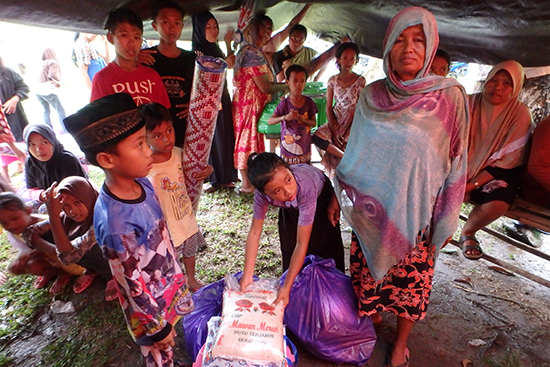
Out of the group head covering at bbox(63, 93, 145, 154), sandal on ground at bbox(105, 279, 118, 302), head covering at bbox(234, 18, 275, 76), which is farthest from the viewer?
head covering at bbox(234, 18, 275, 76)

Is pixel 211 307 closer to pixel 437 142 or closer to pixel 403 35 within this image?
pixel 437 142

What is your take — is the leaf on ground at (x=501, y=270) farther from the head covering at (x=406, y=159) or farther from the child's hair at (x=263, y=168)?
the child's hair at (x=263, y=168)

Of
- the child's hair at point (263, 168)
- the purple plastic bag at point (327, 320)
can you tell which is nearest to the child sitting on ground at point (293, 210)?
the child's hair at point (263, 168)

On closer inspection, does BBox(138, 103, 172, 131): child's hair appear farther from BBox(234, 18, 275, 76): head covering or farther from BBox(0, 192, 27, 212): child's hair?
BBox(234, 18, 275, 76): head covering

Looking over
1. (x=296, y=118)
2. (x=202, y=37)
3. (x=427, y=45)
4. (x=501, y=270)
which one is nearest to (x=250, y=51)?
(x=202, y=37)

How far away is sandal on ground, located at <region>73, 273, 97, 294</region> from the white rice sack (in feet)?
4.76

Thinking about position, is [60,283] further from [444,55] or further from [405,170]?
[444,55]

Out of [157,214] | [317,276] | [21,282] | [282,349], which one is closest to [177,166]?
[157,214]

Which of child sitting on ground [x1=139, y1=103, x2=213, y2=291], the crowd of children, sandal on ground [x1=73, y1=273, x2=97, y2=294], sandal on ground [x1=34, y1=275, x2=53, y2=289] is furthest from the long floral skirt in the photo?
sandal on ground [x1=34, y1=275, x2=53, y2=289]

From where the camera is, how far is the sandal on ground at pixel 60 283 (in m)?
2.38

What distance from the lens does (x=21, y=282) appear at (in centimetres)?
255

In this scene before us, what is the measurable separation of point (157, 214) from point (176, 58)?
4.95ft

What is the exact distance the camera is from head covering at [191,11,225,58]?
102 inches

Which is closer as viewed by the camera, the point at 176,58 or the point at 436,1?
the point at 436,1
